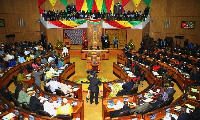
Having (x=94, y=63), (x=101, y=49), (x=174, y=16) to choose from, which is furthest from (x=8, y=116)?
(x=174, y=16)

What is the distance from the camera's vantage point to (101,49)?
18391 millimetres

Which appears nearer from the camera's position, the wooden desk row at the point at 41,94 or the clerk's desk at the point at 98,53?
the wooden desk row at the point at 41,94

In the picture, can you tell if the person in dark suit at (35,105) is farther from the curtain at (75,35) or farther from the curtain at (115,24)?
the curtain at (75,35)

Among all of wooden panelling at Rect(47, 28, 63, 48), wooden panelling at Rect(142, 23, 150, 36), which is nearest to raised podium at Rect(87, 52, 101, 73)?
wooden panelling at Rect(47, 28, 63, 48)

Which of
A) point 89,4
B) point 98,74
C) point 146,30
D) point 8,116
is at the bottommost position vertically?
point 98,74

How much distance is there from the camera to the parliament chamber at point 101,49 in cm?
895

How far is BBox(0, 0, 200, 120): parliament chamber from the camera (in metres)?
8.95

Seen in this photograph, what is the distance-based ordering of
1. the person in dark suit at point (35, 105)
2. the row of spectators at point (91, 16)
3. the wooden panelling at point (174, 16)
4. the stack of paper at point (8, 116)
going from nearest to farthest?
the stack of paper at point (8, 116) < the person in dark suit at point (35, 105) < the row of spectators at point (91, 16) < the wooden panelling at point (174, 16)

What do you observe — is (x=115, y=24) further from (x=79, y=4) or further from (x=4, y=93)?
(x=4, y=93)

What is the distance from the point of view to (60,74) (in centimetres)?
1080

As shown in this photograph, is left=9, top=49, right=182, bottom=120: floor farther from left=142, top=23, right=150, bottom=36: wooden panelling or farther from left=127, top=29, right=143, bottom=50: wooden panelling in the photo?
left=142, top=23, right=150, bottom=36: wooden panelling

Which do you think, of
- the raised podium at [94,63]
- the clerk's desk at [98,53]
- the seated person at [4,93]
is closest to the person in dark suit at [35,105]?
the seated person at [4,93]

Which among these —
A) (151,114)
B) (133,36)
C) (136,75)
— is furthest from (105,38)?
(151,114)

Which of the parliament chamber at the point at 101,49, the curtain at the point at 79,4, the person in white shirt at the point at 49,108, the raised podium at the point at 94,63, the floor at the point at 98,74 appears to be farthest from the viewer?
the curtain at the point at 79,4
